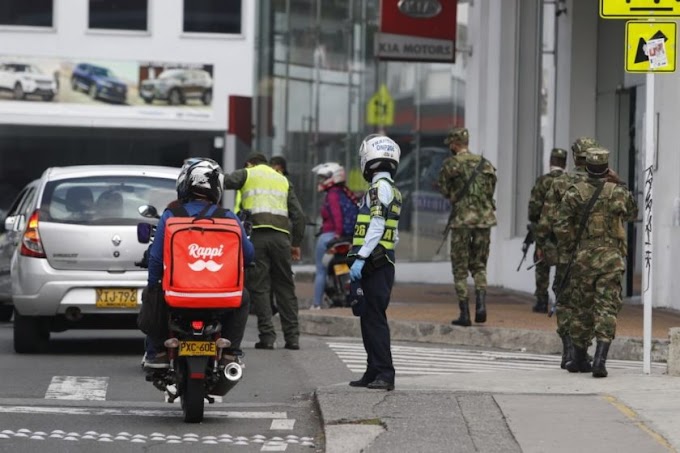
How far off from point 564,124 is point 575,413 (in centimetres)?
1183

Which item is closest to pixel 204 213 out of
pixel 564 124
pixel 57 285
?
pixel 57 285

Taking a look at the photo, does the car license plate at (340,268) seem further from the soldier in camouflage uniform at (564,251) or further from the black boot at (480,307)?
the soldier in camouflage uniform at (564,251)

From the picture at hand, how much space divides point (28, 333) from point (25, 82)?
2129 cm

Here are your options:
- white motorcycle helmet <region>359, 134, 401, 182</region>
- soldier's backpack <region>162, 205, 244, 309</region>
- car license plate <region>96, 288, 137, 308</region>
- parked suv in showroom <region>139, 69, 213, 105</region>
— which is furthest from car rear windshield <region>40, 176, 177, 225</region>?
parked suv in showroom <region>139, 69, 213, 105</region>

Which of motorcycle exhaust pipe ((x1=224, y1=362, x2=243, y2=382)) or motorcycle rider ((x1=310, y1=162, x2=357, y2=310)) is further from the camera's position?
motorcycle rider ((x1=310, y1=162, x2=357, y2=310))

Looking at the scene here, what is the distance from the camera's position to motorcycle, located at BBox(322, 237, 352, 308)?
1953 cm

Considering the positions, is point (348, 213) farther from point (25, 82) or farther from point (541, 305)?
point (25, 82)

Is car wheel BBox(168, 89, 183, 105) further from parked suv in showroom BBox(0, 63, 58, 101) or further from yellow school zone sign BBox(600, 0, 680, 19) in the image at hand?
yellow school zone sign BBox(600, 0, 680, 19)

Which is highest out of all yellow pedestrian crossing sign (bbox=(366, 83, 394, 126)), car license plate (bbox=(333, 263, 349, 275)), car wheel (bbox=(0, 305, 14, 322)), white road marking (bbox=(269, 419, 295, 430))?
yellow pedestrian crossing sign (bbox=(366, 83, 394, 126))

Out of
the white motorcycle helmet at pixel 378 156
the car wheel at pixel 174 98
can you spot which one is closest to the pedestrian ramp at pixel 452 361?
the white motorcycle helmet at pixel 378 156

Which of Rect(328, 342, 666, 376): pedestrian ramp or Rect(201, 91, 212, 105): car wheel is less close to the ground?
Rect(201, 91, 212, 105): car wheel

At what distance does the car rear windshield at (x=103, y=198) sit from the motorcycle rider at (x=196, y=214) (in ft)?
11.8

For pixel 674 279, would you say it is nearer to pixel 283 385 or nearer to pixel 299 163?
pixel 283 385

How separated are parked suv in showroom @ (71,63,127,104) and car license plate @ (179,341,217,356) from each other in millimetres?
25490
